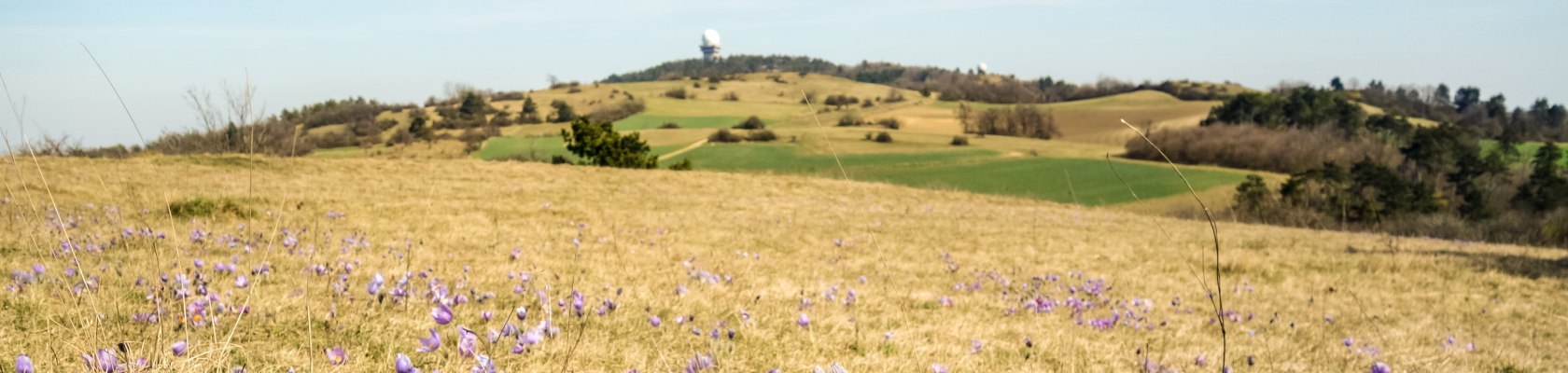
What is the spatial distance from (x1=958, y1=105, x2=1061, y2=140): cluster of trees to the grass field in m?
73.5

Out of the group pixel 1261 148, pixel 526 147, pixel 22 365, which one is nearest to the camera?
pixel 22 365

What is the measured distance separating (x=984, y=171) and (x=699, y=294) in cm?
5730

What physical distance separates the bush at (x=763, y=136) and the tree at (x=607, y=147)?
34836 mm

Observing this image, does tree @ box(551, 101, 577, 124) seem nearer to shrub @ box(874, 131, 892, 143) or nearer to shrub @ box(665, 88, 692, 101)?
shrub @ box(665, 88, 692, 101)

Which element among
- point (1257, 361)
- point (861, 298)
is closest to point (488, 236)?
point (861, 298)

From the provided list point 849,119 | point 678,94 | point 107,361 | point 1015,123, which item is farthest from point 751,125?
point 107,361

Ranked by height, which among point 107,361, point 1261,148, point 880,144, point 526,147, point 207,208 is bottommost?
point 1261,148

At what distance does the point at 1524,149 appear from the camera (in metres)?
78.2

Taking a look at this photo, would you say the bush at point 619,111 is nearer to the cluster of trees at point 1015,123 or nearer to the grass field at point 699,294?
the cluster of trees at point 1015,123

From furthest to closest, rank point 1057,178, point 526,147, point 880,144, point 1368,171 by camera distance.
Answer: point 880,144 < point 526,147 < point 1057,178 < point 1368,171

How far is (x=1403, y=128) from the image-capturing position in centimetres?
7844

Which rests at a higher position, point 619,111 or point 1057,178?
point 619,111

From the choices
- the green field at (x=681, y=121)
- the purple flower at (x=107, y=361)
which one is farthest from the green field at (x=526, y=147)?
the purple flower at (x=107, y=361)

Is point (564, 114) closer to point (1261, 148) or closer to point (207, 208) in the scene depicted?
point (1261, 148)
